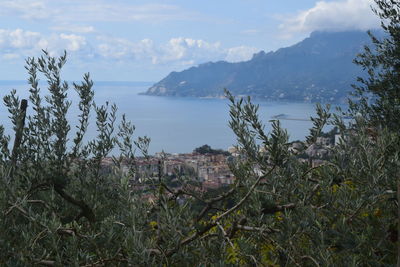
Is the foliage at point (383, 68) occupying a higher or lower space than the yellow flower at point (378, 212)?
higher

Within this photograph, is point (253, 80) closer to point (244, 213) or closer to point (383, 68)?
point (383, 68)

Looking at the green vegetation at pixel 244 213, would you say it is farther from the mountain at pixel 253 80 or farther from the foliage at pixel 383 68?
the mountain at pixel 253 80

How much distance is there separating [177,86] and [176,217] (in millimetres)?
150226

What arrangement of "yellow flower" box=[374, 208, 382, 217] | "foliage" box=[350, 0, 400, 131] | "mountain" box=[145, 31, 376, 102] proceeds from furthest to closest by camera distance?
"mountain" box=[145, 31, 376, 102]
"foliage" box=[350, 0, 400, 131]
"yellow flower" box=[374, 208, 382, 217]

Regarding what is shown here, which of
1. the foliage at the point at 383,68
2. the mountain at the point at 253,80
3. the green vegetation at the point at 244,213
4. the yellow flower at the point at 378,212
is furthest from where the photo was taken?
the mountain at the point at 253,80

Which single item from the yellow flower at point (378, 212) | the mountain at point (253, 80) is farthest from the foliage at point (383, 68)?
the mountain at point (253, 80)

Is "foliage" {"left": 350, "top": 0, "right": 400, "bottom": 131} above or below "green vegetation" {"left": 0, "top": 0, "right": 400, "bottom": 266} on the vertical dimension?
above

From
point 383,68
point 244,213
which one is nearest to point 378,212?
point 244,213

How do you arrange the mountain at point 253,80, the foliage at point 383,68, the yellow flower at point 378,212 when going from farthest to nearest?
1. the mountain at point 253,80
2. the foliage at point 383,68
3. the yellow flower at point 378,212

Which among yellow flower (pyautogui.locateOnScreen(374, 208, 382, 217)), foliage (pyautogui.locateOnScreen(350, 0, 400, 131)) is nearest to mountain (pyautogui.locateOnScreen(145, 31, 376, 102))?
foliage (pyautogui.locateOnScreen(350, 0, 400, 131))

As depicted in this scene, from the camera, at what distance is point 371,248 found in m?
2.42

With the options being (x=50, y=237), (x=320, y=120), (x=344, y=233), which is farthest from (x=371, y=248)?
(x=50, y=237)

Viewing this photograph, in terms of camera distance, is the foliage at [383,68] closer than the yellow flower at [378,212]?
No

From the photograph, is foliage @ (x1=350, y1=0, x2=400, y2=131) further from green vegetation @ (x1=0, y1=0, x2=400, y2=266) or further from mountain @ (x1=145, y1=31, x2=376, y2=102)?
mountain @ (x1=145, y1=31, x2=376, y2=102)
